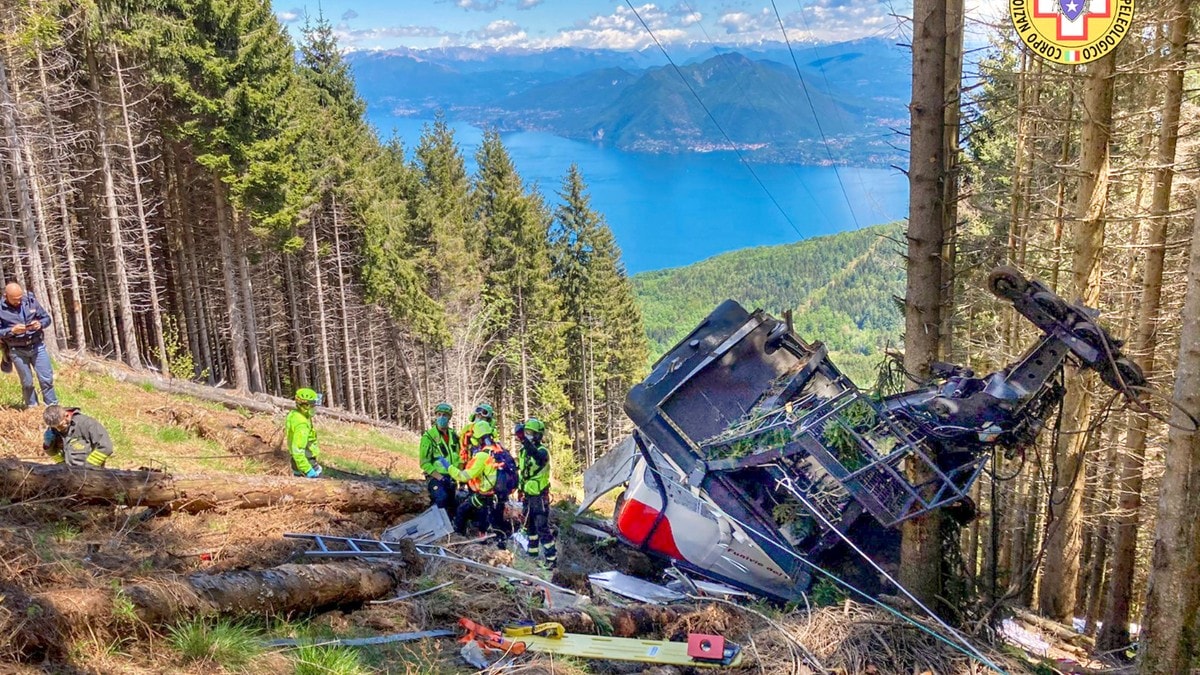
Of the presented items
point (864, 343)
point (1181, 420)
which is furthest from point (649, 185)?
point (1181, 420)

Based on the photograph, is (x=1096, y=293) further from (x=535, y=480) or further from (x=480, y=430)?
(x=480, y=430)

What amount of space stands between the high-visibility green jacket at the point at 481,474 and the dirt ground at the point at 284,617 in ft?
2.48

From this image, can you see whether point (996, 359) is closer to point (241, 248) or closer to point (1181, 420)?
point (1181, 420)

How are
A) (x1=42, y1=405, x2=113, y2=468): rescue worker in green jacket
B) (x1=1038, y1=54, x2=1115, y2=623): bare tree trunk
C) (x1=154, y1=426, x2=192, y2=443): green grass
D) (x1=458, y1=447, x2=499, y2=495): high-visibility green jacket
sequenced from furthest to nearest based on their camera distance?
(x1=154, y1=426, x2=192, y2=443): green grass → (x1=458, y1=447, x2=499, y2=495): high-visibility green jacket → (x1=1038, y1=54, x2=1115, y2=623): bare tree trunk → (x1=42, y1=405, x2=113, y2=468): rescue worker in green jacket

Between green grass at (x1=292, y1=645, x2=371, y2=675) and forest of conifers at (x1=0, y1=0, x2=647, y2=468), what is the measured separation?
50.6 feet

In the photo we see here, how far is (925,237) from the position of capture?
6129 millimetres

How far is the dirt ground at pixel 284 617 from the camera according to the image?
405 cm

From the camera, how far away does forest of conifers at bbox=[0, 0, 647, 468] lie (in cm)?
2095

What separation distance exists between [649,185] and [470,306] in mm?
168869

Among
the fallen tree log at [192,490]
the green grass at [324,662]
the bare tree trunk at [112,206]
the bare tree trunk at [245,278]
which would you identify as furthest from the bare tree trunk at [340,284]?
the green grass at [324,662]

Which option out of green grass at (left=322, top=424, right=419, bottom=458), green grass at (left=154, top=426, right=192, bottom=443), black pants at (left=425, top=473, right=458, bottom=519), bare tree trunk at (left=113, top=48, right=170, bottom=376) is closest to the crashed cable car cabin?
black pants at (left=425, top=473, right=458, bottom=519)

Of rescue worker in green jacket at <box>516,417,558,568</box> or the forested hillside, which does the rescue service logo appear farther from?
the forested hillside

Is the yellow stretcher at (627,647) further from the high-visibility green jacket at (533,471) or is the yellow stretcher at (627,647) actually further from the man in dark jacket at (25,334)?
the man in dark jacket at (25,334)

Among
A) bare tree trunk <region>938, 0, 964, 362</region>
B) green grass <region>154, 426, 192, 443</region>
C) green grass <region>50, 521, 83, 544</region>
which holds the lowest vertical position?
green grass <region>154, 426, 192, 443</region>
